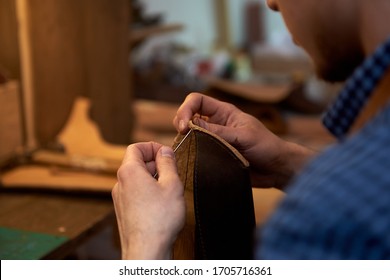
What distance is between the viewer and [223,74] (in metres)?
3.42

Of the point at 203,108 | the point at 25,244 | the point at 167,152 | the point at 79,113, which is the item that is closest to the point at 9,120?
the point at 79,113

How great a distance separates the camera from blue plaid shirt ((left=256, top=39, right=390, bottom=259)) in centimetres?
50

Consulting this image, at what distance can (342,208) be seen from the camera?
50 centimetres

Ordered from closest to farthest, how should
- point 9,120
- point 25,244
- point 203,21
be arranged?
point 25,244, point 9,120, point 203,21

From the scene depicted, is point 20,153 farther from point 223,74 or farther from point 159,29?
point 223,74

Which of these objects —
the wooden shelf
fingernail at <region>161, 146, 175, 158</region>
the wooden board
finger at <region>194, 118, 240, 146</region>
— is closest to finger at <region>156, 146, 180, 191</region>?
fingernail at <region>161, 146, 175, 158</region>

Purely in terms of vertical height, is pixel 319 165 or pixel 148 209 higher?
pixel 319 165

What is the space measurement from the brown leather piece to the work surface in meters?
0.34

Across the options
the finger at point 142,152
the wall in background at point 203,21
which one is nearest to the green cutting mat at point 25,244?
the finger at point 142,152

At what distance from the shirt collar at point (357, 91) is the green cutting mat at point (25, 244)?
0.58 meters

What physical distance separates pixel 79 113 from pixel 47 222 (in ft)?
1.78

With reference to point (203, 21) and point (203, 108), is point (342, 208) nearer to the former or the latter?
point (203, 108)

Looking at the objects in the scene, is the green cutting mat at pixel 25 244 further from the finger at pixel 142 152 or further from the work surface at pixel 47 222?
the finger at pixel 142 152

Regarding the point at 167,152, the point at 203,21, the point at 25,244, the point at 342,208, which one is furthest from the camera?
the point at 203,21
